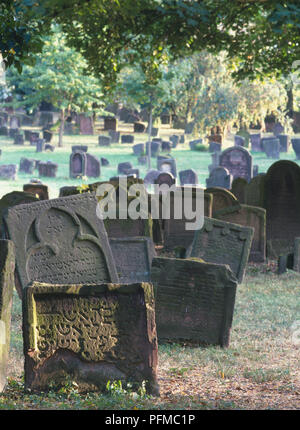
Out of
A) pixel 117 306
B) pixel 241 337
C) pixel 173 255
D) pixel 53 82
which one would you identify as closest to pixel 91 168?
pixel 53 82

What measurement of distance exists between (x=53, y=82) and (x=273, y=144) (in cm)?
1356

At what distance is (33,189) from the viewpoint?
1725cm

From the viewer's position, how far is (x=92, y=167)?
102ft

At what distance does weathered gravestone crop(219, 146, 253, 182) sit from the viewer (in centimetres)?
2703

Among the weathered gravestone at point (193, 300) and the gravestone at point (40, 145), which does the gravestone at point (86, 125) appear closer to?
the gravestone at point (40, 145)

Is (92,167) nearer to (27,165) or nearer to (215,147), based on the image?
(27,165)

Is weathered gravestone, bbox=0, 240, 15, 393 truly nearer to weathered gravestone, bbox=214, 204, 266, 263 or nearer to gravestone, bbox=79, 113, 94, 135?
weathered gravestone, bbox=214, 204, 266, 263

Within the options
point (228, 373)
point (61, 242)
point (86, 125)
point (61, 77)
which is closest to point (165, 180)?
point (61, 242)

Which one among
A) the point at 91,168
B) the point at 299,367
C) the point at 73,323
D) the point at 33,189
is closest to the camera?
the point at 73,323

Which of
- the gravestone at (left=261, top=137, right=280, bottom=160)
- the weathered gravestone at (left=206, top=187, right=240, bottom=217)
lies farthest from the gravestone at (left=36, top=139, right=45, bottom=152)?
the weathered gravestone at (left=206, top=187, right=240, bottom=217)

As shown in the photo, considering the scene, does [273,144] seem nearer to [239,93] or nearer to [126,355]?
[239,93]

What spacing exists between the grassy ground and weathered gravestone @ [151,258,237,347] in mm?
184

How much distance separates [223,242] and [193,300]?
3.26 meters

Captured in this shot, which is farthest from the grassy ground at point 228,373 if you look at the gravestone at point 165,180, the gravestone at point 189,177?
the gravestone at point 189,177
